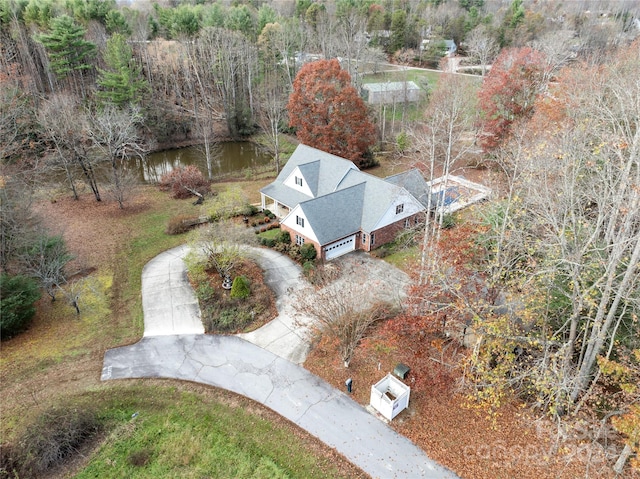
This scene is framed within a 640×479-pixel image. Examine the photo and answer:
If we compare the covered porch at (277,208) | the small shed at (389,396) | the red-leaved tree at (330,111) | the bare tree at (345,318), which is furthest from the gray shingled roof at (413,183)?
the small shed at (389,396)

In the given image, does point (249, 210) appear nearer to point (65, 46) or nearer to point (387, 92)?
point (387, 92)

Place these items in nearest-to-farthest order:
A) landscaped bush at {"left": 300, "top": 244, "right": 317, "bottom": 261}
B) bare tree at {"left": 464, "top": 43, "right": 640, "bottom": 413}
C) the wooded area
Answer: bare tree at {"left": 464, "top": 43, "right": 640, "bottom": 413} < the wooded area < landscaped bush at {"left": 300, "top": 244, "right": 317, "bottom": 261}

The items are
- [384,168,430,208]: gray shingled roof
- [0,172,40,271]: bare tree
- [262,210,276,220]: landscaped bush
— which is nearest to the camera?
[0,172,40,271]: bare tree

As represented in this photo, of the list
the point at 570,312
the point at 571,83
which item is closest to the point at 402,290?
the point at 570,312

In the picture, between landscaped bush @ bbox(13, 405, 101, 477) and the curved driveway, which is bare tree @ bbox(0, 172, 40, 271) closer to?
the curved driveway

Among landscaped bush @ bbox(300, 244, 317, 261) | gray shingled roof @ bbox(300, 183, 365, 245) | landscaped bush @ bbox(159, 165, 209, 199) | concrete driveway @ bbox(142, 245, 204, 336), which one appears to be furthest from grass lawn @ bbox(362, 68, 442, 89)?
concrete driveway @ bbox(142, 245, 204, 336)

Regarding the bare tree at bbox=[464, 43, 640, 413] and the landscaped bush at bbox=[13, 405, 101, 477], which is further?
the landscaped bush at bbox=[13, 405, 101, 477]

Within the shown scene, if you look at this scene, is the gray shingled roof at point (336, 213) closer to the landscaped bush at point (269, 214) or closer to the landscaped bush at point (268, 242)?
the landscaped bush at point (268, 242)

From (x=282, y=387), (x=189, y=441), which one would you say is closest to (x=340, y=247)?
(x=282, y=387)
